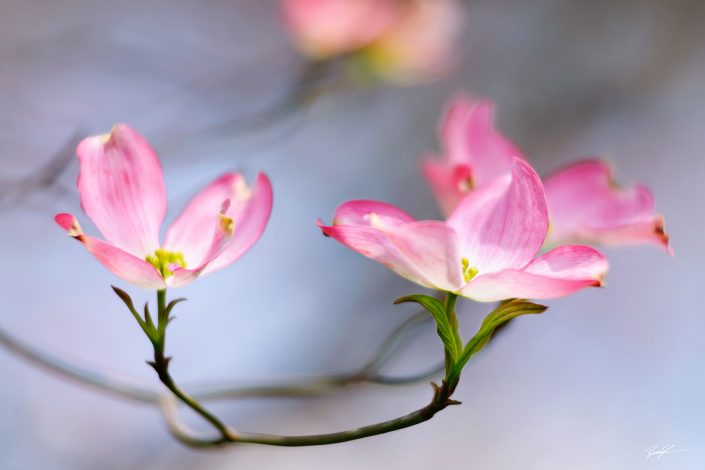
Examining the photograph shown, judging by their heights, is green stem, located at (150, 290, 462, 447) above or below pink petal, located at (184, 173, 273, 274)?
below

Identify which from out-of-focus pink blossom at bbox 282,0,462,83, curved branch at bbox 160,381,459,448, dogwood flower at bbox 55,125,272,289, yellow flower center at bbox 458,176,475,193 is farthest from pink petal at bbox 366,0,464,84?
curved branch at bbox 160,381,459,448

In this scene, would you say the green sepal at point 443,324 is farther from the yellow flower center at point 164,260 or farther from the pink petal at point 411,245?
the yellow flower center at point 164,260

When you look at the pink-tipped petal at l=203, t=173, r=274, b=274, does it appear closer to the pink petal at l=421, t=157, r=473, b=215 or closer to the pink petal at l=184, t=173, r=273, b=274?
the pink petal at l=184, t=173, r=273, b=274

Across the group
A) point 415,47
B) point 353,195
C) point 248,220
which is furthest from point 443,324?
point 353,195

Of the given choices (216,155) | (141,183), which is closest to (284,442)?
(141,183)

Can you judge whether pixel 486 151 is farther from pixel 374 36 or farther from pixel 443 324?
pixel 374 36

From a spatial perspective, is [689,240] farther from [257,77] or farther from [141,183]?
[141,183]

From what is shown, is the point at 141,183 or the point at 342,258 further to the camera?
the point at 342,258

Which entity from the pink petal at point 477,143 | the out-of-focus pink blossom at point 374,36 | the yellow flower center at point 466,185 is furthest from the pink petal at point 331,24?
the yellow flower center at point 466,185

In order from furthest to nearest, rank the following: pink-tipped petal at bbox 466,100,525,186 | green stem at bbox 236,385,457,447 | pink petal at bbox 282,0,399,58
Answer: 1. pink petal at bbox 282,0,399,58
2. pink-tipped petal at bbox 466,100,525,186
3. green stem at bbox 236,385,457,447

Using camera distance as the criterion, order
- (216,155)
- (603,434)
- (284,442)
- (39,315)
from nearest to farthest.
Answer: (284,442)
(216,155)
(603,434)
(39,315)
